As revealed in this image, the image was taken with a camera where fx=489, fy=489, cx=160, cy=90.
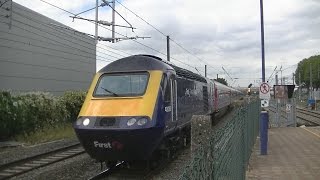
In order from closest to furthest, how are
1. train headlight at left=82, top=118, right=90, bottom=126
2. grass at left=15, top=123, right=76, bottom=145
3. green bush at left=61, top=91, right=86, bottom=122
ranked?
1. train headlight at left=82, top=118, right=90, bottom=126
2. grass at left=15, top=123, right=76, bottom=145
3. green bush at left=61, top=91, right=86, bottom=122

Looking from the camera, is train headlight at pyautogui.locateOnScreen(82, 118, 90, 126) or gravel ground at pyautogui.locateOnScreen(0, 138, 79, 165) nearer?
train headlight at pyautogui.locateOnScreen(82, 118, 90, 126)

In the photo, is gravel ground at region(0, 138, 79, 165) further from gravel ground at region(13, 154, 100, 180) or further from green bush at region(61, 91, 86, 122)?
green bush at region(61, 91, 86, 122)

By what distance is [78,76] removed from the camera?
45.3 m

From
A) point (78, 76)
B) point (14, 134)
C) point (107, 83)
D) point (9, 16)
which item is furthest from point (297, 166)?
point (78, 76)

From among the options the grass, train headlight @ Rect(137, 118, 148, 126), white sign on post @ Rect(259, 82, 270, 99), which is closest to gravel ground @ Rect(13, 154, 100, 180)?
train headlight @ Rect(137, 118, 148, 126)

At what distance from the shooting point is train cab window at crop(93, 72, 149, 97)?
12086 mm

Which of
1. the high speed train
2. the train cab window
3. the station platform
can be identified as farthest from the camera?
the train cab window

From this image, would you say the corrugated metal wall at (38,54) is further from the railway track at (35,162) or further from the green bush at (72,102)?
the railway track at (35,162)

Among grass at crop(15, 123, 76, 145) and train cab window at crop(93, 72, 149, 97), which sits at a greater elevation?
train cab window at crop(93, 72, 149, 97)

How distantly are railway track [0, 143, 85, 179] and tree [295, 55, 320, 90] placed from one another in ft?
313

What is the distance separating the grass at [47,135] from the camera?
69.2 feet

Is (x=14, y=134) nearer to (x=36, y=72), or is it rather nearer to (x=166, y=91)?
(x=166, y=91)

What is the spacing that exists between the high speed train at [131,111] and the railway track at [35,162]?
243 centimetres

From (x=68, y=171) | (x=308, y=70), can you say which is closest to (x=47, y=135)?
(x=68, y=171)
